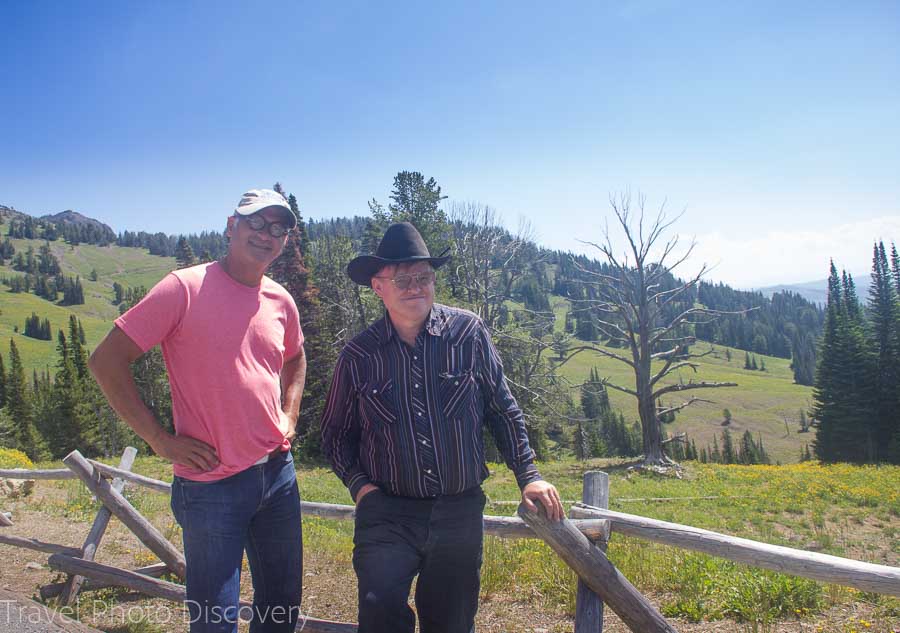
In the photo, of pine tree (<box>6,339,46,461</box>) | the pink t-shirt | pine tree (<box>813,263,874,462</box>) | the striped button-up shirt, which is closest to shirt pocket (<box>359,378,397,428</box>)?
the striped button-up shirt

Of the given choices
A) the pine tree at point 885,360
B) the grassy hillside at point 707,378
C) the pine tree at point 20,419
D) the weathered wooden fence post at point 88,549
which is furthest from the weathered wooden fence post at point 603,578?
the grassy hillside at point 707,378

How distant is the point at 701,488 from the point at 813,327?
584 ft

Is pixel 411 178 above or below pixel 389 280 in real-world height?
above

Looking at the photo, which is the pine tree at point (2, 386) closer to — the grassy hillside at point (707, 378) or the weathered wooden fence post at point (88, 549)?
the grassy hillside at point (707, 378)

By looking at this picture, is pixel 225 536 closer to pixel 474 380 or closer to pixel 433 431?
pixel 433 431

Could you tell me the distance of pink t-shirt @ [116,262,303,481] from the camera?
8.98 ft

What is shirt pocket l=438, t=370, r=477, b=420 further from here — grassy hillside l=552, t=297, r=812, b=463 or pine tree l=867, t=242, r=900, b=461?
grassy hillside l=552, t=297, r=812, b=463

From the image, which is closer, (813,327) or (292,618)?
(292,618)

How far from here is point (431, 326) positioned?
3.10 meters

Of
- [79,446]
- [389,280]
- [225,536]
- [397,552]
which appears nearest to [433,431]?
[397,552]

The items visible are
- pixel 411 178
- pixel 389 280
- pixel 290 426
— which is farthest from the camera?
pixel 411 178

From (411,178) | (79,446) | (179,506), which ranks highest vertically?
(411,178)

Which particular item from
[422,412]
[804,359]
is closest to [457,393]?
[422,412]

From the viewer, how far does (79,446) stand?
4597cm
